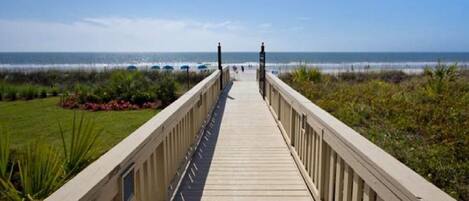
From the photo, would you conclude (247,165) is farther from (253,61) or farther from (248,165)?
(253,61)

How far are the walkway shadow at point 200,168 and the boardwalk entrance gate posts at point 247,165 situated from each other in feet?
0.04

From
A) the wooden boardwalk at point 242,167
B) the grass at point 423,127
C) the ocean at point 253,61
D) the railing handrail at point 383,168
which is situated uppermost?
the ocean at point 253,61

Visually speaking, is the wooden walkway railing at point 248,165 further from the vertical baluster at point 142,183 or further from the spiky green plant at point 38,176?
the spiky green plant at point 38,176

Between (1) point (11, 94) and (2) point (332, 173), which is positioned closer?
(2) point (332, 173)

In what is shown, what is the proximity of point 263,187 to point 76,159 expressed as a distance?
1919mm

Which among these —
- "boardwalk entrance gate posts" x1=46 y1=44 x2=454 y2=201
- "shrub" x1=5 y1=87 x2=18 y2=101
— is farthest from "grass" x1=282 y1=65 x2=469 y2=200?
"shrub" x1=5 y1=87 x2=18 y2=101

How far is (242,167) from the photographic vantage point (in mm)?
4270

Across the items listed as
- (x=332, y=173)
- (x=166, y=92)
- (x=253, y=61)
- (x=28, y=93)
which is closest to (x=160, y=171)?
(x=332, y=173)

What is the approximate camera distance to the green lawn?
7.26 metres

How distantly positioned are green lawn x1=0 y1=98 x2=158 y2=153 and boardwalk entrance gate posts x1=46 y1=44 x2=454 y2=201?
8.49 ft

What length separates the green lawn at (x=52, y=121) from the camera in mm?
7264

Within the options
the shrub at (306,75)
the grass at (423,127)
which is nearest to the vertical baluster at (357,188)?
the grass at (423,127)

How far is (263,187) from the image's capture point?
3.60 metres

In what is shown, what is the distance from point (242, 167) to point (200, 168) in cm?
50
